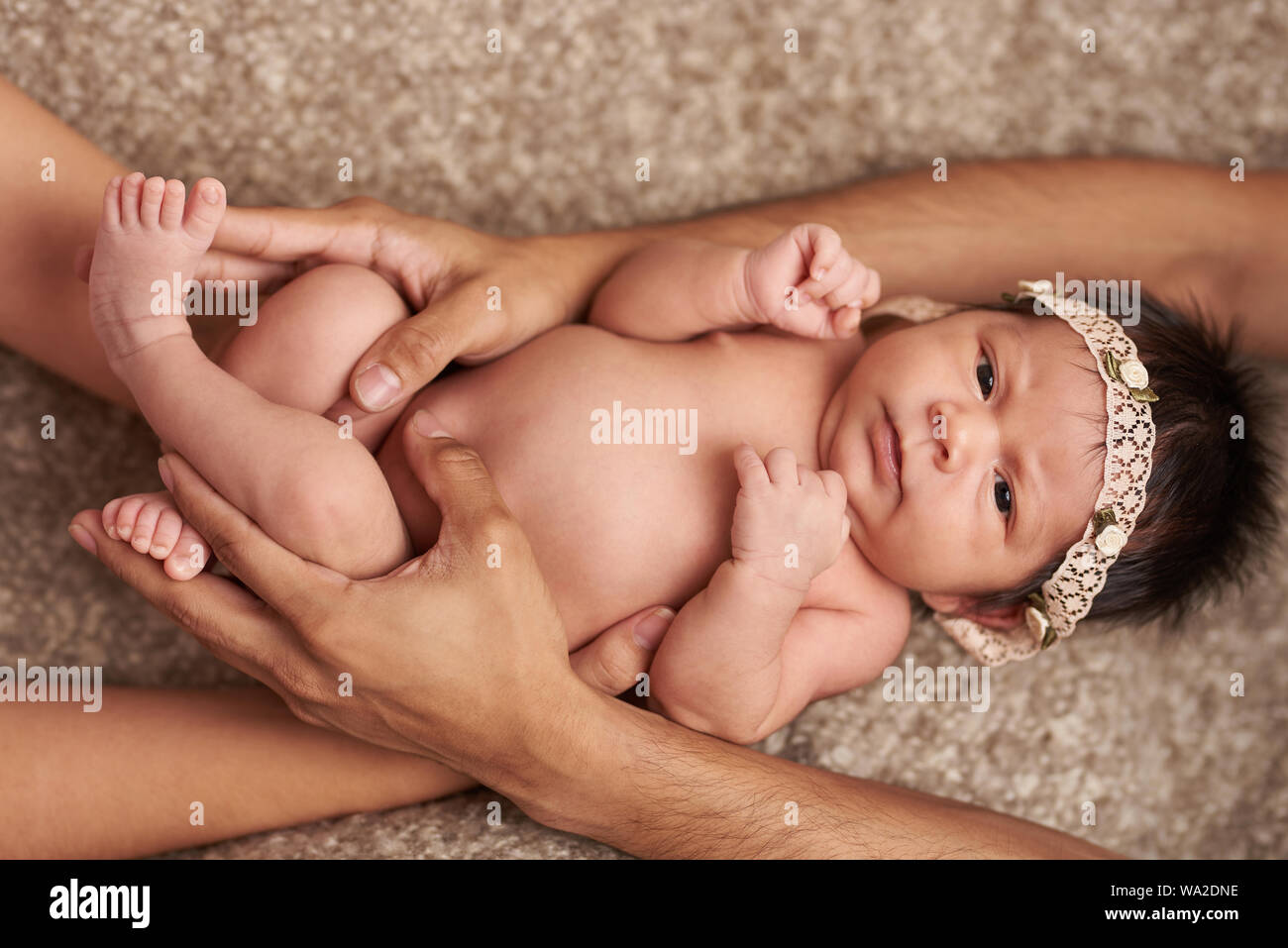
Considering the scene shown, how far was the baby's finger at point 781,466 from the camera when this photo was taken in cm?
144

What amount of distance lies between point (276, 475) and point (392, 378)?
20cm

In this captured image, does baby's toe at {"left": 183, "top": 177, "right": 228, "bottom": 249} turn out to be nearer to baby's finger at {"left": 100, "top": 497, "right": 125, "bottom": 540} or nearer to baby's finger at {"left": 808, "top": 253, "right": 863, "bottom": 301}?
baby's finger at {"left": 100, "top": 497, "right": 125, "bottom": 540}

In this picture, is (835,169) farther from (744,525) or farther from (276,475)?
(276,475)

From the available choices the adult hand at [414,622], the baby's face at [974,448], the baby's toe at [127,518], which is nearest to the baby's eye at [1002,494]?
the baby's face at [974,448]

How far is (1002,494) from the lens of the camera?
1.54m

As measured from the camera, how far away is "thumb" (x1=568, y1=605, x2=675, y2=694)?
1.51 metres

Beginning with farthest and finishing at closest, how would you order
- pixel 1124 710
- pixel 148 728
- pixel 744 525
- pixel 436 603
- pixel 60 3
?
pixel 1124 710 → pixel 60 3 → pixel 148 728 → pixel 744 525 → pixel 436 603

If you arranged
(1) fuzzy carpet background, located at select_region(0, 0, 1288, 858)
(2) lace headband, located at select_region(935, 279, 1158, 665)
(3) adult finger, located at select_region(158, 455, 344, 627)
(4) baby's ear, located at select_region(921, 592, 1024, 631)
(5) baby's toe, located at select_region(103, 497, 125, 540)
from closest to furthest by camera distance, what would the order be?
(3) adult finger, located at select_region(158, 455, 344, 627), (5) baby's toe, located at select_region(103, 497, 125, 540), (2) lace headband, located at select_region(935, 279, 1158, 665), (4) baby's ear, located at select_region(921, 592, 1024, 631), (1) fuzzy carpet background, located at select_region(0, 0, 1288, 858)

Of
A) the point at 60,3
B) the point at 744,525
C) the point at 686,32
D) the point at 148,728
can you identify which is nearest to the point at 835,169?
the point at 686,32

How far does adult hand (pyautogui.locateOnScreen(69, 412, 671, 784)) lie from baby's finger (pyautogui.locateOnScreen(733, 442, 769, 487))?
0.32m

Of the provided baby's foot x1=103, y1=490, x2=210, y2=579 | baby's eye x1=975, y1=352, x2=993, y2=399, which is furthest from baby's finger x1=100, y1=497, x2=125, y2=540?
baby's eye x1=975, y1=352, x2=993, y2=399

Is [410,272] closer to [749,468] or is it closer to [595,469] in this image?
[595,469]

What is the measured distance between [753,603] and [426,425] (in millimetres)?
526

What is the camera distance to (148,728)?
1650 millimetres
